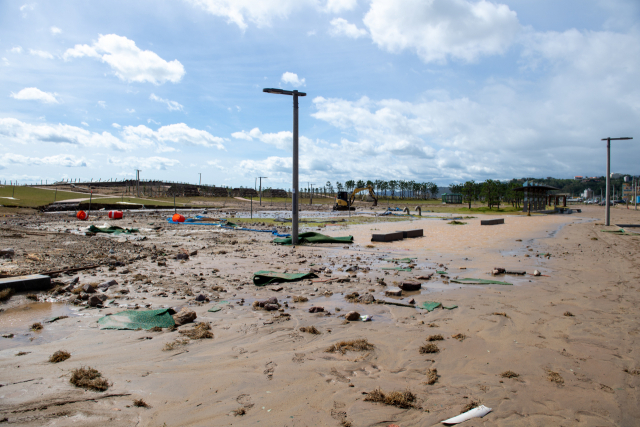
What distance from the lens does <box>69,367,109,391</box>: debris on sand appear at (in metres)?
3.56

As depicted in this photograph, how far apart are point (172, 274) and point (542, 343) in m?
8.05

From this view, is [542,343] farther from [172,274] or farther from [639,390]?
[172,274]

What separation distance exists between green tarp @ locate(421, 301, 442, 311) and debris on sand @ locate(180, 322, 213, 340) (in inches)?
148

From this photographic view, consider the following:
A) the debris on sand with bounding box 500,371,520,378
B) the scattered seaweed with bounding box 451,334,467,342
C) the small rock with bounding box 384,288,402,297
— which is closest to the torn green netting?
the small rock with bounding box 384,288,402,297

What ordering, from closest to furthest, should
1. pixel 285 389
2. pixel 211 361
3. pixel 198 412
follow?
pixel 198 412 < pixel 285 389 < pixel 211 361

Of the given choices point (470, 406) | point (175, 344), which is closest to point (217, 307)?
point (175, 344)

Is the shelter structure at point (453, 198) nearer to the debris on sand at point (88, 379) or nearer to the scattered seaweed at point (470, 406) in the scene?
the scattered seaweed at point (470, 406)

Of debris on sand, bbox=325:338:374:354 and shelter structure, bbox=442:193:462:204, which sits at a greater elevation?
shelter structure, bbox=442:193:462:204

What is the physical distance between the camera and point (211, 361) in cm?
425

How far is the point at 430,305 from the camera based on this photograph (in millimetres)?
6574

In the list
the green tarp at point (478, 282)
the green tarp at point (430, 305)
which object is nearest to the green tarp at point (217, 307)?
the green tarp at point (430, 305)

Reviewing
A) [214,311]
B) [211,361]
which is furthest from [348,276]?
[211,361]

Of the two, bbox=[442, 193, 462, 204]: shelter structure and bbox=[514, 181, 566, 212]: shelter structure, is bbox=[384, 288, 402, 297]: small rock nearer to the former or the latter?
bbox=[514, 181, 566, 212]: shelter structure

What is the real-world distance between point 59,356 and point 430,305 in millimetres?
5636
